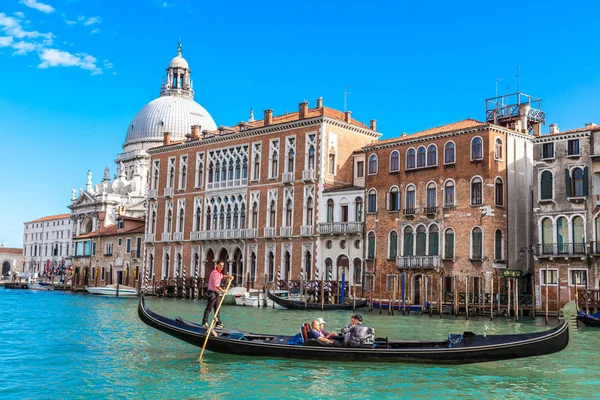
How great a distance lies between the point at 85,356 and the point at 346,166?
24124 mm

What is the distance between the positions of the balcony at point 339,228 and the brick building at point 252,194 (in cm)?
58

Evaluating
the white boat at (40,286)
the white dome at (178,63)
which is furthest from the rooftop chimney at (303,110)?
the white dome at (178,63)

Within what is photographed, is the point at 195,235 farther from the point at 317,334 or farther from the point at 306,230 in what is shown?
the point at 317,334

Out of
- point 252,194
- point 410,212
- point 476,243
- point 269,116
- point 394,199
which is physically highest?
point 269,116

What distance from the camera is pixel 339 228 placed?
3416cm

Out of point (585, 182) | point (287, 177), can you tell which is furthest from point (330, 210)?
point (585, 182)

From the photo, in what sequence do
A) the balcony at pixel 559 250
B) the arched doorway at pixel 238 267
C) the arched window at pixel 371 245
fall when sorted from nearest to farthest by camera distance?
the balcony at pixel 559 250 → the arched window at pixel 371 245 → the arched doorway at pixel 238 267

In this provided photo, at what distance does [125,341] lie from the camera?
672 inches

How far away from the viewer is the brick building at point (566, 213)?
25.8 metres

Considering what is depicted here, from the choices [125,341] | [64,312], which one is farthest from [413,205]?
[125,341]

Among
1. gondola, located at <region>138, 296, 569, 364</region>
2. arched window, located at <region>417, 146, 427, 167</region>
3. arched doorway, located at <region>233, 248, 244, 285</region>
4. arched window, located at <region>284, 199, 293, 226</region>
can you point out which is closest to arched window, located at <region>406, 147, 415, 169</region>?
arched window, located at <region>417, 146, 427, 167</region>

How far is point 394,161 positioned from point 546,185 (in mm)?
7114

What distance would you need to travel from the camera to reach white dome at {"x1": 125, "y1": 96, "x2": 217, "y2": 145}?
6881 centimetres

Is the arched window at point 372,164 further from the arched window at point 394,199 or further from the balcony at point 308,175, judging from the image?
→ the balcony at point 308,175
